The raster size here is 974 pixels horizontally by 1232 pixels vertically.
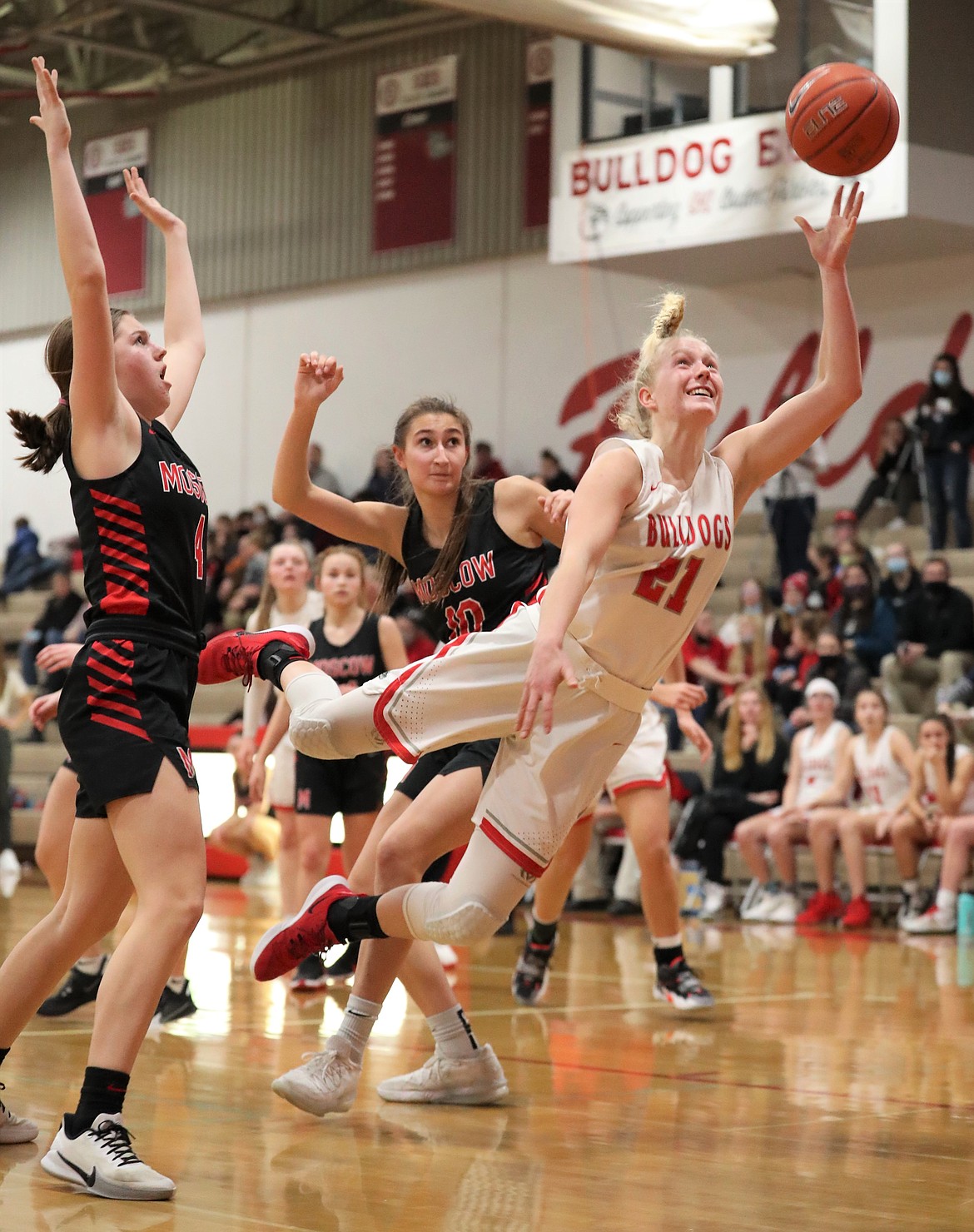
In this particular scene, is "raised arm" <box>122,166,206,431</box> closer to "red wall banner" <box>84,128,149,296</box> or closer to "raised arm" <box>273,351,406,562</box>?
"raised arm" <box>273,351,406,562</box>

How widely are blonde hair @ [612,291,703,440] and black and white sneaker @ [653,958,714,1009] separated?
268 cm

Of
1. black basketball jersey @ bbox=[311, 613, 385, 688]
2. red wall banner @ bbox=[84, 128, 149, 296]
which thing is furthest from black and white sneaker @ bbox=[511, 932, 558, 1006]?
red wall banner @ bbox=[84, 128, 149, 296]

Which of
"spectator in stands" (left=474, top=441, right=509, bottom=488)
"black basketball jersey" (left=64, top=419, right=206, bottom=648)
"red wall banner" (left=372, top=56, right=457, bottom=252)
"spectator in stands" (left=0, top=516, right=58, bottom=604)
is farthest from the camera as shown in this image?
"spectator in stands" (left=0, top=516, right=58, bottom=604)

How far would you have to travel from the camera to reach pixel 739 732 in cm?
1172

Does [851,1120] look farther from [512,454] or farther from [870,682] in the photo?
[512,454]

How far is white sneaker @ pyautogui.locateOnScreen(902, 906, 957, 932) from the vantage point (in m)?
10.1

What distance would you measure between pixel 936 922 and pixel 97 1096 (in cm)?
763

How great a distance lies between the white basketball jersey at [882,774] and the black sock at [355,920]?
7.11 m

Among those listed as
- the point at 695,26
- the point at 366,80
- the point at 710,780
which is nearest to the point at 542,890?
the point at 710,780

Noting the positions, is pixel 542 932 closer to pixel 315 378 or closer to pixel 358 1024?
pixel 358 1024

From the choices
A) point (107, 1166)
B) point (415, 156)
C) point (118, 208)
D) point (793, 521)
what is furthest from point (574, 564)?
point (118, 208)

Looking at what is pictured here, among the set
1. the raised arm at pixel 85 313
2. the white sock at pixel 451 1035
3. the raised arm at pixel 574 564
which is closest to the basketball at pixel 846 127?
the raised arm at pixel 574 564

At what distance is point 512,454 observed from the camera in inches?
748

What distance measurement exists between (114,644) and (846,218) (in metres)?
2.07
